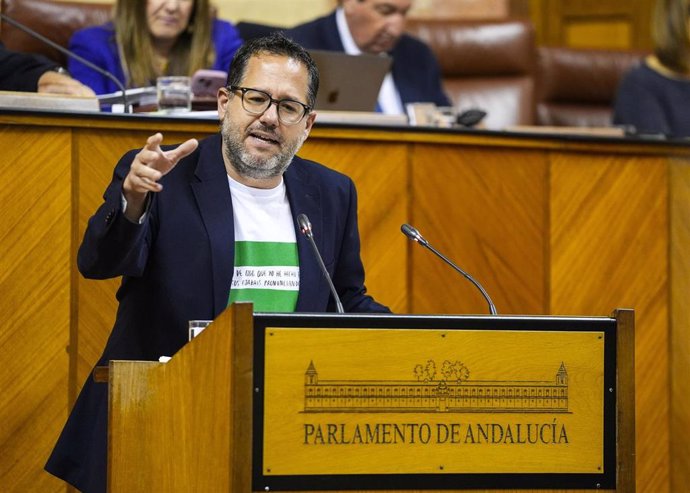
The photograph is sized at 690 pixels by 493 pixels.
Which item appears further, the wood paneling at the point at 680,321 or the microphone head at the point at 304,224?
the wood paneling at the point at 680,321

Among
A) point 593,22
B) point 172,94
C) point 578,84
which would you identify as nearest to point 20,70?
point 172,94

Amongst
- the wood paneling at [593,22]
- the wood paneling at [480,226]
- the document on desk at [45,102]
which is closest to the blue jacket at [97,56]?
the document on desk at [45,102]

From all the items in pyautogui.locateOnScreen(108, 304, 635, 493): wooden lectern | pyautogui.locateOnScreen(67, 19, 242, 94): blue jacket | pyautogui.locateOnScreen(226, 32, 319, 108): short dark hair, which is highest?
pyautogui.locateOnScreen(67, 19, 242, 94): blue jacket

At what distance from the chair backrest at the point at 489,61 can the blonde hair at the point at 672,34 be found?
54cm

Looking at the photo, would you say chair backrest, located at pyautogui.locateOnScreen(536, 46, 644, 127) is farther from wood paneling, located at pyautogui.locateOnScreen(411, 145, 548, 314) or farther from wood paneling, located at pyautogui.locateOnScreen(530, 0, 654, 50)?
wood paneling, located at pyautogui.locateOnScreen(411, 145, 548, 314)

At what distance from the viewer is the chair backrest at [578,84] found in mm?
4805

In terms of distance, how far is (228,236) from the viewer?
7.54 feet

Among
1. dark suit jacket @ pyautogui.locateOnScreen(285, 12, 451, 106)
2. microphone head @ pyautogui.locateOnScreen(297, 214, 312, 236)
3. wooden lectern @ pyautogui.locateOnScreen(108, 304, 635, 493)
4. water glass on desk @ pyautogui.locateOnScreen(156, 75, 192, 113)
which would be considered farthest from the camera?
dark suit jacket @ pyautogui.locateOnScreen(285, 12, 451, 106)

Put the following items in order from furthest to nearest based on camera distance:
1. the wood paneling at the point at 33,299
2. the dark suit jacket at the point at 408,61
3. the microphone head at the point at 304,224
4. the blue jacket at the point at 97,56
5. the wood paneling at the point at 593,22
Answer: the wood paneling at the point at 593,22
the dark suit jacket at the point at 408,61
the blue jacket at the point at 97,56
the wood paneling at the point at 33,299
the microphone head at the point at 304,224

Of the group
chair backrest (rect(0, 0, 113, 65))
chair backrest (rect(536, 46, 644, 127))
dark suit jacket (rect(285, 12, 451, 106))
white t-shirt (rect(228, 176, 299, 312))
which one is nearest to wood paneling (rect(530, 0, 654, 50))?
chair backrest (rect(536, 46, 644, 127))

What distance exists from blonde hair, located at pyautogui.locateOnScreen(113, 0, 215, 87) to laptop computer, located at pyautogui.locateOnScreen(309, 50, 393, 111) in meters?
0.49

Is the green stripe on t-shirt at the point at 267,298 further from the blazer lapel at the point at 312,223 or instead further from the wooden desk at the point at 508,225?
the wooden desk at the point at 508,225

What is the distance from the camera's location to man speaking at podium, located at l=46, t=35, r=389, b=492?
7.40 ft

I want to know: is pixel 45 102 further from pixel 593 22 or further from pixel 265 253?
pixel 593 22
